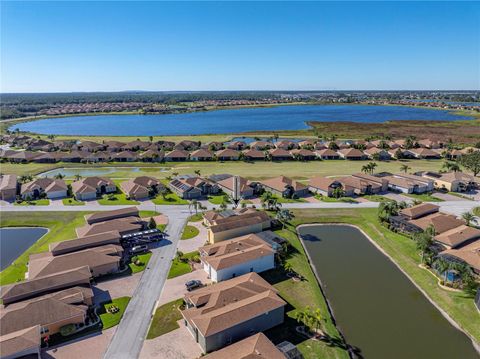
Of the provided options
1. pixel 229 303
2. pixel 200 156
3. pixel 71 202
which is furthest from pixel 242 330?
pixel 200 156

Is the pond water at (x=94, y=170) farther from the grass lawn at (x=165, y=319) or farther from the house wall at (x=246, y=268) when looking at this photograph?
the grass lawn at (x=165, y=319)

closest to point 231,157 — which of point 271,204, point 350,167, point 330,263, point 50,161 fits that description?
point 350,167

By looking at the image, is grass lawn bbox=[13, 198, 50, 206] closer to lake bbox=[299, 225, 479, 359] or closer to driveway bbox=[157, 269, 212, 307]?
driveway bbox=[157, 269, 212, 307]

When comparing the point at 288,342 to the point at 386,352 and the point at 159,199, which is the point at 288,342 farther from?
the point at 159,199

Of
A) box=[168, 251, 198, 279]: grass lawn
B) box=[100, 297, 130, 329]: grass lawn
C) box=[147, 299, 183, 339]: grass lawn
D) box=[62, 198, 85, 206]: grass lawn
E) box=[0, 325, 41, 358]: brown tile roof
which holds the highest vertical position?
box=[0, 325, 41, 358]: brown tile roof

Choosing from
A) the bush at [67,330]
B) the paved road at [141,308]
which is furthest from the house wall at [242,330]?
the bush at [67,330]

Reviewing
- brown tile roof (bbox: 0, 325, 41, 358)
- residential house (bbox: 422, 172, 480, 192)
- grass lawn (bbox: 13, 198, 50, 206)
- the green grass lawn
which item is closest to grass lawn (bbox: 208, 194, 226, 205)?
the green grass lawn
